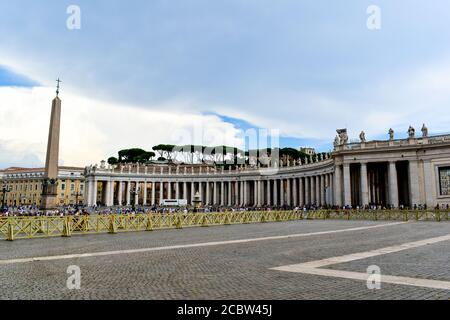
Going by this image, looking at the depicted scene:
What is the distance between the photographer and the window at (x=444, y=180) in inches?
1934

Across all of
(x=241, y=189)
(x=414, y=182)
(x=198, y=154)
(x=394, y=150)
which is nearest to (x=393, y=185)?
(x=414, y=182)

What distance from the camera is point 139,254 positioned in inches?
526

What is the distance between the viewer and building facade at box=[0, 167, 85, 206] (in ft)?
400

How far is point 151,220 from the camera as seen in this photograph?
2719 centimetres

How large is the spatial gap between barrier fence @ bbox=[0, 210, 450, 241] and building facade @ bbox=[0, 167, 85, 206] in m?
98.0

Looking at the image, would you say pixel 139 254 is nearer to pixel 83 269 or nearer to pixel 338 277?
pixel 83 269

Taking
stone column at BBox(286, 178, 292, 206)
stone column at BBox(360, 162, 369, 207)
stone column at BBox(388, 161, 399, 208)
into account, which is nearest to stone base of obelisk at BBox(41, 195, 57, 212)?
stone column at BBox(360, 162, 369, 207)

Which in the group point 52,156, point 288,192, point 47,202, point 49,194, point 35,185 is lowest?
point 47,202

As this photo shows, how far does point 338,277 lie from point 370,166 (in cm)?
5882

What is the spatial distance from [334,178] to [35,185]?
10711cm

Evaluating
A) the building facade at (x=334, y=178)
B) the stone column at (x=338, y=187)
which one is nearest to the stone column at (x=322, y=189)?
the building facade at (x=334, y=178)

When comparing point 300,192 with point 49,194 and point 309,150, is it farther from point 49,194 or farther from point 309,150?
point 309,150

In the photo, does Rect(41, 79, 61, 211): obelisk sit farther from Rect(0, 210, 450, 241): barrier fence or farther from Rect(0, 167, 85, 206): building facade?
Rect(0, 167, 85, 206): building facade
